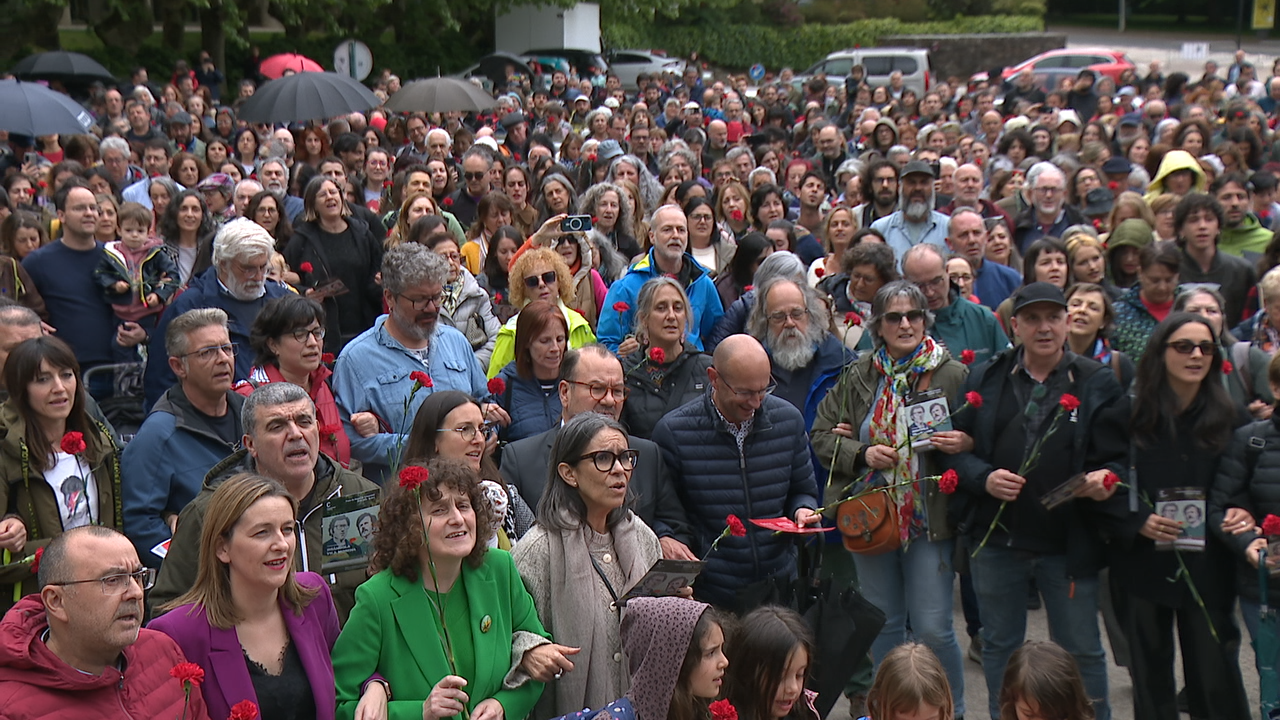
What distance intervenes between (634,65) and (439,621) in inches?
1179

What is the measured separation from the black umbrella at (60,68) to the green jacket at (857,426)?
16010 mm

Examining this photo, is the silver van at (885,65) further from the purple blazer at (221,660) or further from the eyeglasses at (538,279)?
the purple blazer at (221,660)

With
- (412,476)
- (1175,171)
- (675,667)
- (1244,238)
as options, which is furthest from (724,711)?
(1175,171)

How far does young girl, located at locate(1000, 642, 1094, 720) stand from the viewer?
416 cm

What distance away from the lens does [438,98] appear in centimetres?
1501

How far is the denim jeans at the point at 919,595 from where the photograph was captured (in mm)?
5668

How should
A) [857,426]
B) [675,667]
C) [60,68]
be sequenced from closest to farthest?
1. [675,667]
2. [857,426]
3. [60,68]

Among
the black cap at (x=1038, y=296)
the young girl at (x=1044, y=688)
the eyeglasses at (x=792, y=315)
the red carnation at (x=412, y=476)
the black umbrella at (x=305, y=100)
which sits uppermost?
the black umbrella at (x=305, y=100)

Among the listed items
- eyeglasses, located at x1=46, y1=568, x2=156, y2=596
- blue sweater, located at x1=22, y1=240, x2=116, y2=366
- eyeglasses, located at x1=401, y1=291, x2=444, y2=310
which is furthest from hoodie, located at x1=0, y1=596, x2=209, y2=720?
blue sweater, located at x1=22, y1=240, x2=116, y2=366

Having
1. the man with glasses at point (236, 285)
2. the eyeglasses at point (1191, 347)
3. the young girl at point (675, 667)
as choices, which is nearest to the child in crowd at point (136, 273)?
the man with glasses at point (236, 285)

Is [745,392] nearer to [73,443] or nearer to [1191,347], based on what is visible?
[1191,347]

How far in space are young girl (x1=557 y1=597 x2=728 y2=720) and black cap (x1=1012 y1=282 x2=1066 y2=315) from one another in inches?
84.1

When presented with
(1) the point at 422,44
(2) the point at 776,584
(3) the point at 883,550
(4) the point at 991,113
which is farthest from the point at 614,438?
(1) the point at 422,44

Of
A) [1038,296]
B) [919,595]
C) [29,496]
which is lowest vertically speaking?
[919,595]
